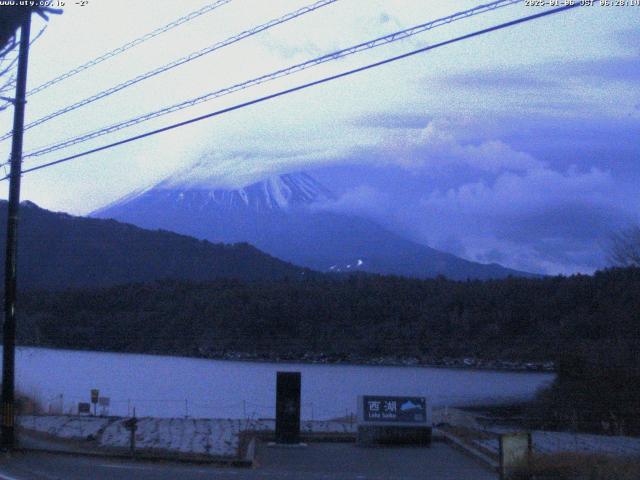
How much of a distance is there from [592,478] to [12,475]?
10.7m

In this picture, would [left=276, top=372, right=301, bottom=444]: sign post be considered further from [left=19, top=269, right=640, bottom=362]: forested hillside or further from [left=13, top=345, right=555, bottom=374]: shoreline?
[left=13, top=345, right=555, bottom=374]: shoreline

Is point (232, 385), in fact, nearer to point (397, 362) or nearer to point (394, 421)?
point (397, 362)

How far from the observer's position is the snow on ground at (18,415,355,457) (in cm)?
2298

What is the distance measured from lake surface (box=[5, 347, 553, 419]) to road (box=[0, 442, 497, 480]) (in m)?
16.0

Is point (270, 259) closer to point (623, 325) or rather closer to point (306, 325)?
point (306, 325)

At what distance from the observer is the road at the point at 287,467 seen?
17.8 m

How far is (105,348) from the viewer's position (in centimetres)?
6053

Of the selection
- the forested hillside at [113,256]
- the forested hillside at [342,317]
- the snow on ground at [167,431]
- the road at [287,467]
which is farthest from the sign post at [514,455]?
the forested hillside at [113,256]

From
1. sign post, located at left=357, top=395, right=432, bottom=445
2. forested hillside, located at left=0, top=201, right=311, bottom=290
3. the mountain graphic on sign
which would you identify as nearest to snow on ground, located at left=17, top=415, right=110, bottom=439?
sign post, located at left=357, top=395, right=432, bottom=445

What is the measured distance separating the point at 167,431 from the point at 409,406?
24.7 feet

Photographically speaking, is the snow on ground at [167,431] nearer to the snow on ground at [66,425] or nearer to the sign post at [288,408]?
the snow on ground at [66,425]

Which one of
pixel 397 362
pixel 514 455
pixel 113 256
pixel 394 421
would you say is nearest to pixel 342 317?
pixel 397 362

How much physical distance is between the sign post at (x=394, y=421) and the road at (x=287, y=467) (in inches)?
31.1

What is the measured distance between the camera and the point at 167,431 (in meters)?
26.6
